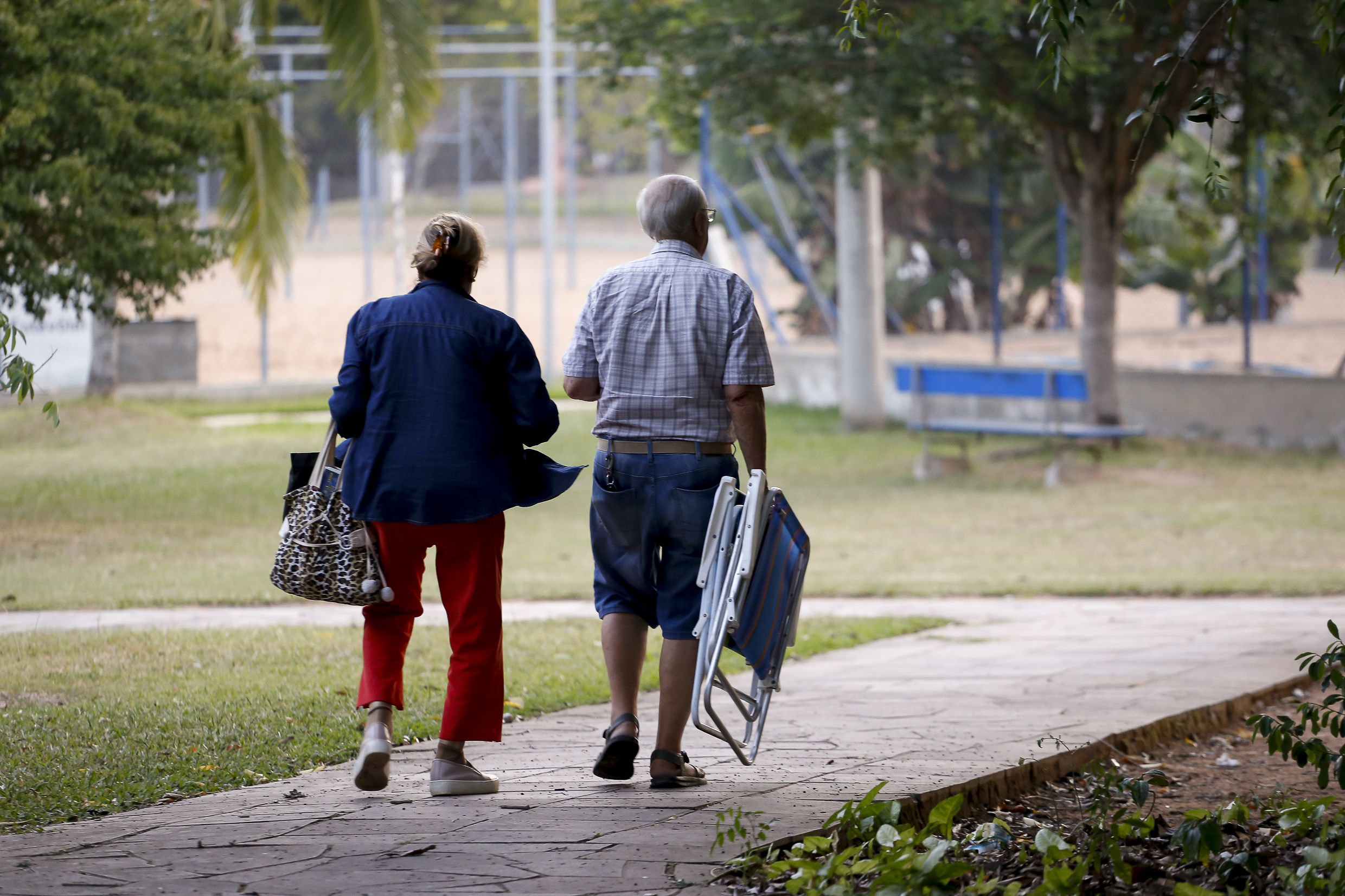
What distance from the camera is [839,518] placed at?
1316 cm

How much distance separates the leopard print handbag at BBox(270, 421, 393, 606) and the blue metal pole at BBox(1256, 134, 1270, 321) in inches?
598

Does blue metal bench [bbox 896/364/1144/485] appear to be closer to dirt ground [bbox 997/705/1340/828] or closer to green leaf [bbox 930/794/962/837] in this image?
dirt ground [bbox 997/705/1340/828]

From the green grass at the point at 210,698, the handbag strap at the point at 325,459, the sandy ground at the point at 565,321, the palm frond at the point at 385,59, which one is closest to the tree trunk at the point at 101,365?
Answer: the sandy ground at the point at 565,321

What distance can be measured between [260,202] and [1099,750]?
37.1 feet

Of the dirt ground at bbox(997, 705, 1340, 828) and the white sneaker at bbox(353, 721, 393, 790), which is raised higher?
the white sneaker at bbox(353, 721, 393, 790)

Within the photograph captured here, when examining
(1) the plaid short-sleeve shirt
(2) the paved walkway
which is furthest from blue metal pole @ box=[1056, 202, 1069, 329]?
(1) the plaid short-sleeve shirt

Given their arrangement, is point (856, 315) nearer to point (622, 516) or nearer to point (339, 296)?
point (339, 296)

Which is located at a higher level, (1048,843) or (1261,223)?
(1261,223)

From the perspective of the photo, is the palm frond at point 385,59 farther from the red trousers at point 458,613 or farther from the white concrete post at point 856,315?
the red trousers at point 458,613

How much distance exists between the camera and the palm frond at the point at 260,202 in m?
14.3

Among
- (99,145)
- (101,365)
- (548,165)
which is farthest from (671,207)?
(548,165)

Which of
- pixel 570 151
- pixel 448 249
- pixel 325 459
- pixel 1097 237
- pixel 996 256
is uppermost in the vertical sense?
pixel 570 151

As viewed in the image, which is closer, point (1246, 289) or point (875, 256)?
point (1246, 289)

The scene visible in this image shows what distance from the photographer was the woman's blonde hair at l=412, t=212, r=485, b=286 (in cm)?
464
